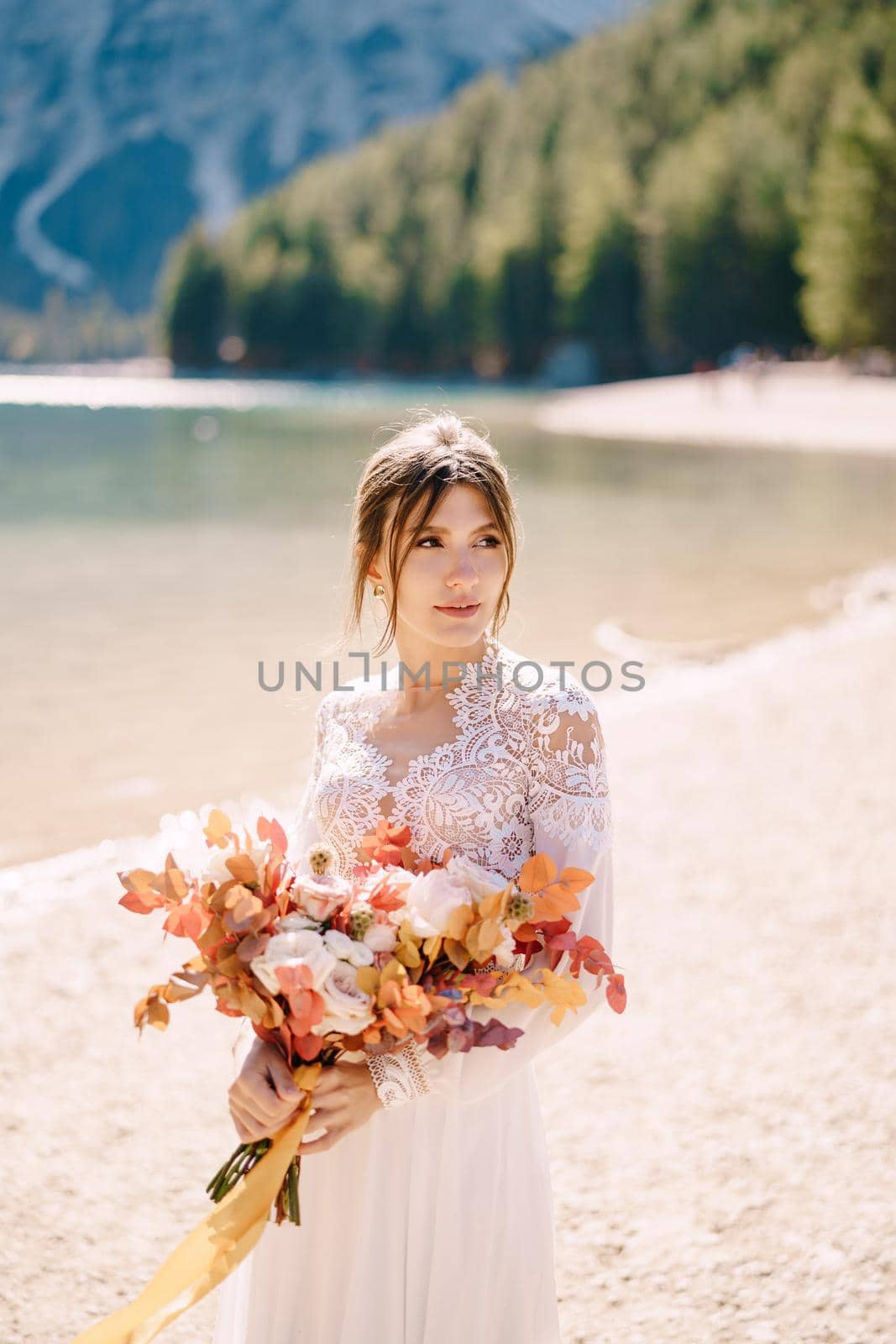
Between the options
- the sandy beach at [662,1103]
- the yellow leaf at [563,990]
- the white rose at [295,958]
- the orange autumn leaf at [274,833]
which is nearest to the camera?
the white rose at [295,958]

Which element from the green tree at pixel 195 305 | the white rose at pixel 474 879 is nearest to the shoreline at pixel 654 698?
the white rose at pixel 474 879

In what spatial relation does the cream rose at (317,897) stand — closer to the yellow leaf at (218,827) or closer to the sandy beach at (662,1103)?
the yellow leaf at (218,827)

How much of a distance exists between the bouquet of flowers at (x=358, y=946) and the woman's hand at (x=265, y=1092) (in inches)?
1.1

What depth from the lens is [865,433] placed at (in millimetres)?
43156

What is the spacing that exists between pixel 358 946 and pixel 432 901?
5.7 inches

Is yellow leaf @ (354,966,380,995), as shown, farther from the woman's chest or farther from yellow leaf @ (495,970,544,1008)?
the woman's chest

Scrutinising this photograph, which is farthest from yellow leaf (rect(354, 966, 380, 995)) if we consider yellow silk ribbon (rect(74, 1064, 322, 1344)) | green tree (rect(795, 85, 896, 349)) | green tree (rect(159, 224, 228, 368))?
green tree (rect(159, 224, 228, 368))

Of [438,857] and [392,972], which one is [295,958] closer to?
[392,972]

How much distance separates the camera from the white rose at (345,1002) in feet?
6.89

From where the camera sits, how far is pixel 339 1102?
2.29m

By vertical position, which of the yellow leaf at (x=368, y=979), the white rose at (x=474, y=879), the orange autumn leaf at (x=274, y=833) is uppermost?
the orange autumn leaf at (x=274, y=833)

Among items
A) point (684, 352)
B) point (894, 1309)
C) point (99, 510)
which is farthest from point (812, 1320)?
point (684, 352)

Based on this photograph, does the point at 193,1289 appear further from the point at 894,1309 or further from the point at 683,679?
the point at 683,679

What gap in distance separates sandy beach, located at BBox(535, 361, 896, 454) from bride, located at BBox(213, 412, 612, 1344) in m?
Result: 38.8
